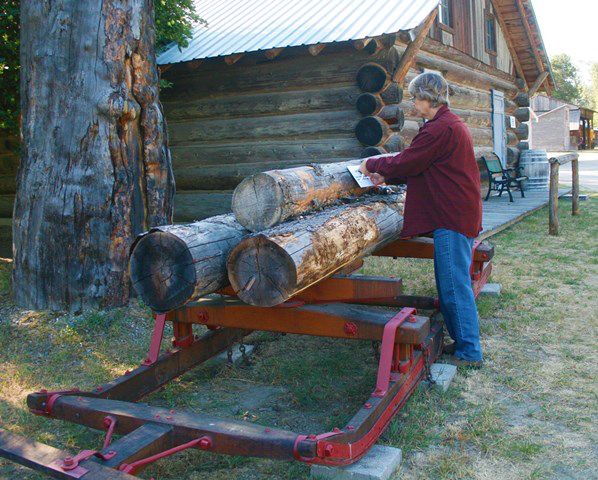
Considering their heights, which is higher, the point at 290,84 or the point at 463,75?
the point at 463,75

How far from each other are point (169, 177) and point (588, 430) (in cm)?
408

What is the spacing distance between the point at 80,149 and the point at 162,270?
2.54 metres

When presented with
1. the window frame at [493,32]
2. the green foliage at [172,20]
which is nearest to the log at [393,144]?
the green foliage at [172,20]

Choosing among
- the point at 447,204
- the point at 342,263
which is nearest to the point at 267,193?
the point at 342,263

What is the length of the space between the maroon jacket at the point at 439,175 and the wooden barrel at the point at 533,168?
13.5 meters

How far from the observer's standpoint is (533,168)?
55.3 ft

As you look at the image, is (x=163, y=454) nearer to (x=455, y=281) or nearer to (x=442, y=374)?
(x=442, y=374)

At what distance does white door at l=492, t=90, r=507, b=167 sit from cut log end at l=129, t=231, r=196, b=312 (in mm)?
13643

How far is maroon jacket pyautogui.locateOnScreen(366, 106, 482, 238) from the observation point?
4.03 meters

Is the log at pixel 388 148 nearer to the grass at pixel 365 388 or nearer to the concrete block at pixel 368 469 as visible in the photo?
the grass at pixel 365 388

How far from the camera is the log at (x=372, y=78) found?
868 cm

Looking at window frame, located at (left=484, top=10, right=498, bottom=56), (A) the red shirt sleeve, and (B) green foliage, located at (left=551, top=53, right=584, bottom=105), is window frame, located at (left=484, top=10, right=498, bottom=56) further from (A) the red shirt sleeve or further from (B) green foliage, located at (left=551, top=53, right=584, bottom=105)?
(B) green foliage, located at (left=551, top=53, right=584, bottom=105)

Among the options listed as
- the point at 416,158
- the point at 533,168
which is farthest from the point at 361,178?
the point at 533,168

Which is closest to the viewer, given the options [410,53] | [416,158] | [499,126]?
[416,158]
